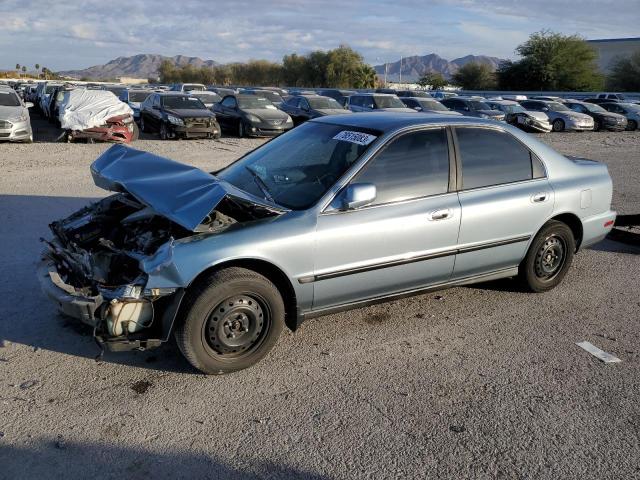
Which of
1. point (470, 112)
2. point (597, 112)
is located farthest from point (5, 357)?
point (597, 112)

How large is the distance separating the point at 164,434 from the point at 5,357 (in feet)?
4.86

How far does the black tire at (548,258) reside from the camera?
496cm

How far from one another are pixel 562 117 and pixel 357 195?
964 inches

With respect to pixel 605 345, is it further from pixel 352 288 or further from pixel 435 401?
pixel 352 288

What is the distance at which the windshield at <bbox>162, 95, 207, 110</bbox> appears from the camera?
1720cm

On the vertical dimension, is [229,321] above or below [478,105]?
below

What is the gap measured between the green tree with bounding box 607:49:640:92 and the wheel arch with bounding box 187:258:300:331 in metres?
61.7

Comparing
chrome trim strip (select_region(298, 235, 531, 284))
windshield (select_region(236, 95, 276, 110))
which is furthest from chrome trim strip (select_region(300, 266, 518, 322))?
windshield (select_region(236, 95, 276, 110))

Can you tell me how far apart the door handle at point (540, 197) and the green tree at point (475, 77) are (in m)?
62.3

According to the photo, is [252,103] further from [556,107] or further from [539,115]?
[556,107]

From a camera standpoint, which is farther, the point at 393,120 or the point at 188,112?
the point at 188,112

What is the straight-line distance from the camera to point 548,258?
5.09 m

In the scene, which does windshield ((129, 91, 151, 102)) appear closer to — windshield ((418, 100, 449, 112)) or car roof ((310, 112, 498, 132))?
windshield ((418, 100, 449, 112))

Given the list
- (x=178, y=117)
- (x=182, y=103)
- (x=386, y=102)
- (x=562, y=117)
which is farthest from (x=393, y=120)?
(x=562, y=117)
